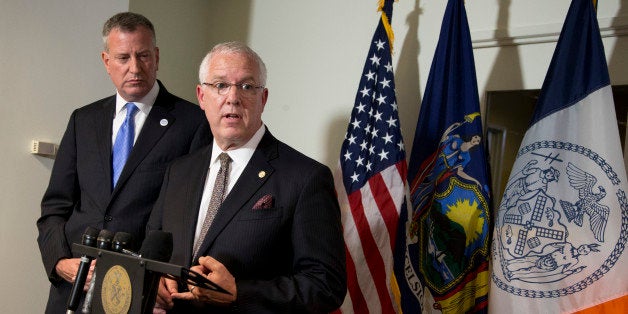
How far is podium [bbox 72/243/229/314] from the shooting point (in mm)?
1404

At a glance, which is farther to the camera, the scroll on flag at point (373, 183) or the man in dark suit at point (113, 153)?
the scroll on flag at point (373, 183)

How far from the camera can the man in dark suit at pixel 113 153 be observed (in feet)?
7.66

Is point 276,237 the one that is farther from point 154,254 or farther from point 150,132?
point 150,132

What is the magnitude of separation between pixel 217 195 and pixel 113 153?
674 millimetres

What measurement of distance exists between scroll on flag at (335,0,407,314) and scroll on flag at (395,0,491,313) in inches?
3.1

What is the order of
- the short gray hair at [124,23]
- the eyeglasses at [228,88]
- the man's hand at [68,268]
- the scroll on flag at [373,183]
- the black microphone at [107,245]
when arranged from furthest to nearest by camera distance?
the scroll on flag at [373,183]
the short gray hair at [124,23]
the man's hand at [68,268]
the eyeglasses at [228,88]
the black microphone at [107,245]

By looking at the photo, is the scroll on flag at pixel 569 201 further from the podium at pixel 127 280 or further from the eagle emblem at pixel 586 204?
the podium at pixel 127 280

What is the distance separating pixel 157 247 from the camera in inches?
59.2

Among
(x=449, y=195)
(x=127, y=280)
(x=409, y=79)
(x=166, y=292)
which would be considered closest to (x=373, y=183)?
(x=449, y=195)

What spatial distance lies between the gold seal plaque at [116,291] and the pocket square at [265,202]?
52cm

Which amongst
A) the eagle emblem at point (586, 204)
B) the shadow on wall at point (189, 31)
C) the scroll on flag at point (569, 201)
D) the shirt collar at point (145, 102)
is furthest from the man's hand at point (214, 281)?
the shadow on wall at point (189, 31)

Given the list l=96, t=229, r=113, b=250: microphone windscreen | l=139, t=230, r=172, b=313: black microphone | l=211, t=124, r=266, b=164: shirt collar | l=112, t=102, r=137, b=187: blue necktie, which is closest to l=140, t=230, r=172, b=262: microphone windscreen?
l=139, t=230, r=172, b=313: black microphone

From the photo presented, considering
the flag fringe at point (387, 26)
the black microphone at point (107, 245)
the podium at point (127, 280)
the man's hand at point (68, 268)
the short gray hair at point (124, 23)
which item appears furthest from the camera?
the flag fringe at point (387, 26)

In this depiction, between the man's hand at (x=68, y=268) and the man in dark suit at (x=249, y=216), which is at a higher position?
the man in dark suit at (x=249, y=216)
